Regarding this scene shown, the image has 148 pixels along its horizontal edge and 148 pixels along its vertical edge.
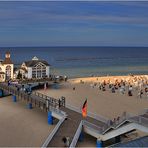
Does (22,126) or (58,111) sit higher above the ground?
(58,111)

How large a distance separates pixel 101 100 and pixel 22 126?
1236cm

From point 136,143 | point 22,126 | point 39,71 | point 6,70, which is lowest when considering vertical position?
point 22,126

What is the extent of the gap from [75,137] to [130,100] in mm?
17327

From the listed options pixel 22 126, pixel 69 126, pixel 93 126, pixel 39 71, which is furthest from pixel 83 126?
pixel 39 71

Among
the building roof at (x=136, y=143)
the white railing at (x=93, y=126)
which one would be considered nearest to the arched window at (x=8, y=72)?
the white railing at (x=93, y=126)

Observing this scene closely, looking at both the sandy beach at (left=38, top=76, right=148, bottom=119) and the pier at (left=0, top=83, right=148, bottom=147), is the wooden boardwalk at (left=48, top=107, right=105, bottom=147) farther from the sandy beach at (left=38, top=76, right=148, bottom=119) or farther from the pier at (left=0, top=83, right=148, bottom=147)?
the sandy beach at (left=38, top=76, right=148, bottom=119)

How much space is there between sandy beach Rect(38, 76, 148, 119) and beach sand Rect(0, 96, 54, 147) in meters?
4.64

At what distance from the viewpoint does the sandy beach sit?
2925 centimetres

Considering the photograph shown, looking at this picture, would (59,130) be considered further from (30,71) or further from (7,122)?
(30,71)

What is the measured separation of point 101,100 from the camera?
3438cm

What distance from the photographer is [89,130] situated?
2019 centimetres


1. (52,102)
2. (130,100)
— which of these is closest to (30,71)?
(130,100)

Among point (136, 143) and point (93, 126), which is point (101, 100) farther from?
point (136, 143)

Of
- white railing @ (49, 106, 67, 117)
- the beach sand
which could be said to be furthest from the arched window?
white railing @ (49, 106, 67, 117)
